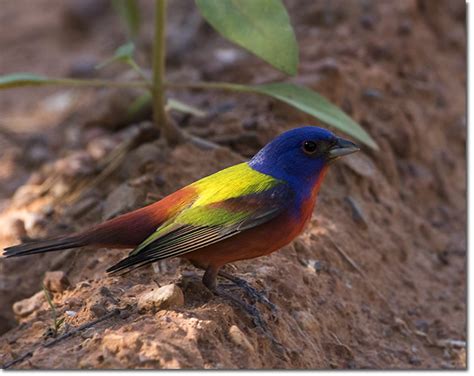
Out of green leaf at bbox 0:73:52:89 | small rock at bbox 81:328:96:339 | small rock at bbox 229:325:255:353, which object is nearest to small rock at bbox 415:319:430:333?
small rock at bbox 229:325:255:353

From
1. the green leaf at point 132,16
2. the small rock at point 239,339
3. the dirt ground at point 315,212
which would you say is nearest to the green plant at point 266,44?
the dirt ground at point 315,212

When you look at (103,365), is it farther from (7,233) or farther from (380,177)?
(380,177)

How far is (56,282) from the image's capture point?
421cm

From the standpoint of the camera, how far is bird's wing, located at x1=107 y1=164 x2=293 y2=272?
11.9 ft

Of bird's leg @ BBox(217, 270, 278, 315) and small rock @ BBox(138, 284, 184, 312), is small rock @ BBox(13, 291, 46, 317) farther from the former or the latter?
bird's leg @ BBox(217, 270, 278, 315)

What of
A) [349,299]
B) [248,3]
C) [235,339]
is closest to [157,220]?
[235,339]

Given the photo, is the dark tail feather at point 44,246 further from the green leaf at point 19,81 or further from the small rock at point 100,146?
the small rock at point 100,146

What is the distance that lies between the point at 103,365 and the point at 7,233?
7.77 feet

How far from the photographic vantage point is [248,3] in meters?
4.71

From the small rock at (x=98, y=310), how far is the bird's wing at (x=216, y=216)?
0.64 ft

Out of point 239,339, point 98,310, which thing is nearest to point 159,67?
point 98,310

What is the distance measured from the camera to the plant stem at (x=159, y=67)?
512cm

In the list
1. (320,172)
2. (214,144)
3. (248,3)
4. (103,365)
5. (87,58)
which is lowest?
(103,365)

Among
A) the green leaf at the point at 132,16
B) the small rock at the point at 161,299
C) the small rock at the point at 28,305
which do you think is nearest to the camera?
the small rock at the point at 161,299
